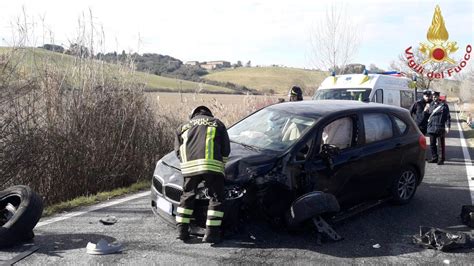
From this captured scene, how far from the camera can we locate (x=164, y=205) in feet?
16.5

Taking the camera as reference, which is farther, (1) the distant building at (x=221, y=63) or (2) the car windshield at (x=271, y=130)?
(1) the distant building at (x=221, y=63)

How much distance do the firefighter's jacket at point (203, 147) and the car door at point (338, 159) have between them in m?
1.12

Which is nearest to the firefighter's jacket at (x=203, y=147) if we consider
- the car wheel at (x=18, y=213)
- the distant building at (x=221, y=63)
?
the car wheel at (x=18, y=213)

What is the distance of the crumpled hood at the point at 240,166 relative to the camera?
4.84 m

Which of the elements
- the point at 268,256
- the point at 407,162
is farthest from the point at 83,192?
the point at 407,162

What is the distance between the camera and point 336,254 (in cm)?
461

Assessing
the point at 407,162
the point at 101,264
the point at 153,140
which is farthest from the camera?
the point at 153,140

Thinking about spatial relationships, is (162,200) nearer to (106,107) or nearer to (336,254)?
(336,254)

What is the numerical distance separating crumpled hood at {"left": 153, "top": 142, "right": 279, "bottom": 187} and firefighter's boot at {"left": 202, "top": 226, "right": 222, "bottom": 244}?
524 millimetres

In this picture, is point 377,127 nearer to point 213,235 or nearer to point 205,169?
point 205,169

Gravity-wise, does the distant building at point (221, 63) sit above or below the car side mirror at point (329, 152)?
above

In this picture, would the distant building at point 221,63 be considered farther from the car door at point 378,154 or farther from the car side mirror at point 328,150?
the car side mirror at point 328,150

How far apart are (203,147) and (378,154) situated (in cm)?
266

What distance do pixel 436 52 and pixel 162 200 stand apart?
14.0m
